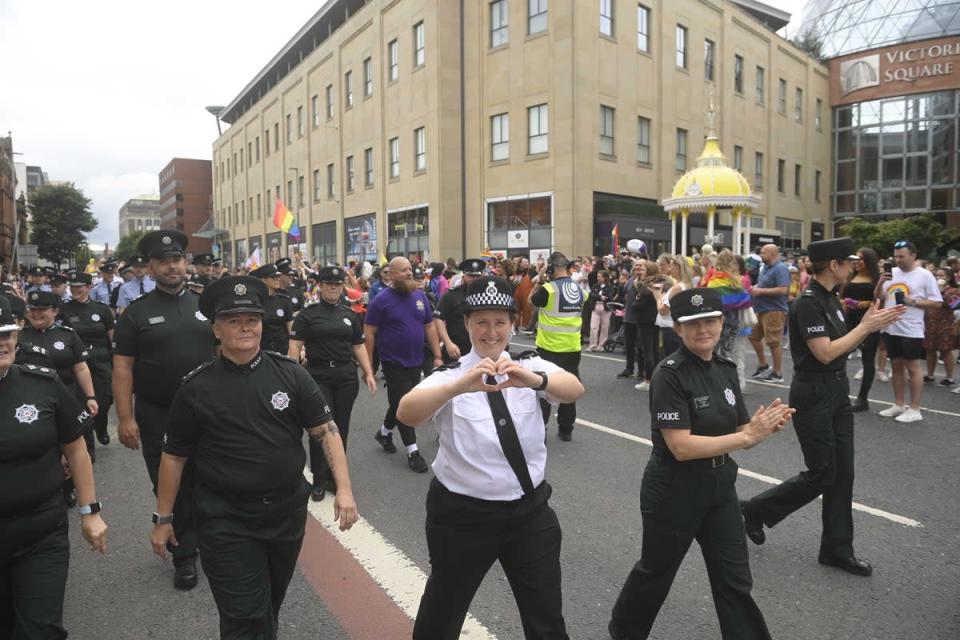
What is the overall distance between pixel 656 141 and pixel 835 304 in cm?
2812

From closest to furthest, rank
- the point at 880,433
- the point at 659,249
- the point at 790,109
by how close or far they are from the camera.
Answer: the point at 880,433 → the point at 659,249 → the point at 790,109

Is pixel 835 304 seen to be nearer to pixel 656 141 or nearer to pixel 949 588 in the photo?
pixel 949 588

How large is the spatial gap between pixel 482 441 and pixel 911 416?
708 centimetres

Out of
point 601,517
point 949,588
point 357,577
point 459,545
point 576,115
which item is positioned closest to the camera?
point 459,545

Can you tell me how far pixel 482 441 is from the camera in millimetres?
2621

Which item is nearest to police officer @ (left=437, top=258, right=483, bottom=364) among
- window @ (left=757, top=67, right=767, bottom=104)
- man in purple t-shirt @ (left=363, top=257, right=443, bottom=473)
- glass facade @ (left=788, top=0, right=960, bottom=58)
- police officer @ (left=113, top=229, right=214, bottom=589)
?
man in purple t-shirt @ (left=363, top=257, right=443, bottom=473)

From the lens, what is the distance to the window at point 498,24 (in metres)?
29.0

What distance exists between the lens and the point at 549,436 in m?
7.31

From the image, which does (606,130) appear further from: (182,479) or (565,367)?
(182,479)

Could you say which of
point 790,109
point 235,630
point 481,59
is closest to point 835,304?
point 235,630

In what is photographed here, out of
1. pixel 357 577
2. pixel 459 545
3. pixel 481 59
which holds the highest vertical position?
pixel 481 59

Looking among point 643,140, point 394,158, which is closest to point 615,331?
point 643,140

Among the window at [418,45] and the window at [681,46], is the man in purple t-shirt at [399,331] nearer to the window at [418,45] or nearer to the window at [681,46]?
the window at [418,45]

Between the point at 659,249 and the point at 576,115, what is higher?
the point at 576,115
